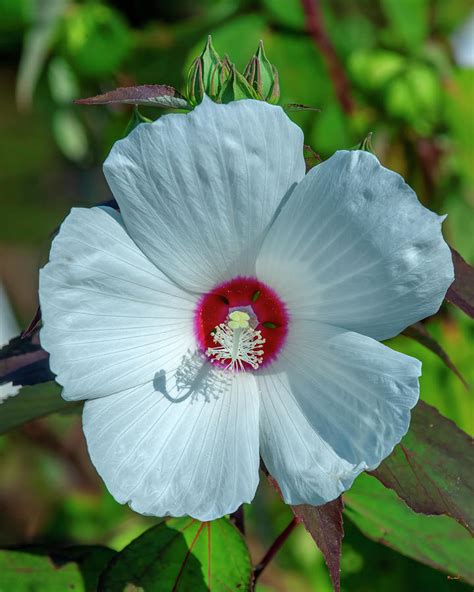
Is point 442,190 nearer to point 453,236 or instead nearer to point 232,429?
Result: point 453,236

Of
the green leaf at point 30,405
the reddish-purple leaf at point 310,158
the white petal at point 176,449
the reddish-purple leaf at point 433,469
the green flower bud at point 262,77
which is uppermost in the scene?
the green flower bud at point 262,77

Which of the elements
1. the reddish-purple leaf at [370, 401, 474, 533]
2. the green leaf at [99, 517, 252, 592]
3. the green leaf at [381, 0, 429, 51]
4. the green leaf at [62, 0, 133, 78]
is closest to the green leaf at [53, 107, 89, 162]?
the green leaf at [62, 0, 133, 78]

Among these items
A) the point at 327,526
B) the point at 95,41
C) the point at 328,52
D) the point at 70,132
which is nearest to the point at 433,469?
the point at 327,526

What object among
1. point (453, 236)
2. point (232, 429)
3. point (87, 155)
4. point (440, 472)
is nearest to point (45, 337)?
point (232, 429)

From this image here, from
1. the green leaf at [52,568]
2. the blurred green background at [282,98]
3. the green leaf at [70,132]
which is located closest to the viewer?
the green leaf at [52,568]

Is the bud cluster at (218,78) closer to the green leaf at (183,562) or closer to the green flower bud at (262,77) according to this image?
the green flower bud at (262,77)

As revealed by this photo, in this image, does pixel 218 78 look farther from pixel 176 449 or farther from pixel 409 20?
pixel 409 20

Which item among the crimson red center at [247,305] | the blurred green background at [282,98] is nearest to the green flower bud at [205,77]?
the crimson red center at [247,305]
